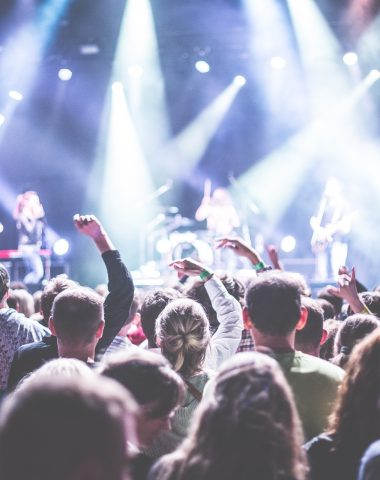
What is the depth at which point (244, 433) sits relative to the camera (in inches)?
55.7

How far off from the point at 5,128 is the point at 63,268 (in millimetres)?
3379

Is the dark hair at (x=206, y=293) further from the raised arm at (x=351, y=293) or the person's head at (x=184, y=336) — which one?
the person's head at (x=184, y=336)

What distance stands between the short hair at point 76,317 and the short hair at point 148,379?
2.68 ft

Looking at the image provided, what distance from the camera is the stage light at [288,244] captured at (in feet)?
43.7

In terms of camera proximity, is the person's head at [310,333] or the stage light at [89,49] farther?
the stage light at [89,49]

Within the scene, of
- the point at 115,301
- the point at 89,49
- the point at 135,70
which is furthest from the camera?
the point at 135,70

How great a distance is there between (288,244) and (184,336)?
36.2 ft

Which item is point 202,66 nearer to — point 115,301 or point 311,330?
point 115,301

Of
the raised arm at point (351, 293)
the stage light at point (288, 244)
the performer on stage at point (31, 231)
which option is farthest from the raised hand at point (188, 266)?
the stage light at point (288, 244)

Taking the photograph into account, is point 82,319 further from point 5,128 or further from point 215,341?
point 5,128

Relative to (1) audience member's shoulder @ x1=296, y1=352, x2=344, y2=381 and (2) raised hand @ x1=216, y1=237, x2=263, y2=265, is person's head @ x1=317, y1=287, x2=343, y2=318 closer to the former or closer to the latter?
(2) raised hand @ x1=216, y1=237, x2=263, y2=265

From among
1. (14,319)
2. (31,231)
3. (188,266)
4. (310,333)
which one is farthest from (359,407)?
(31,231)

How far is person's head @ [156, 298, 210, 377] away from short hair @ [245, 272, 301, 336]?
30 centimetres

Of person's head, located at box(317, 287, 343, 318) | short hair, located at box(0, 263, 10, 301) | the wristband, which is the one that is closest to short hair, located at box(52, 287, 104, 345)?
the wristband
